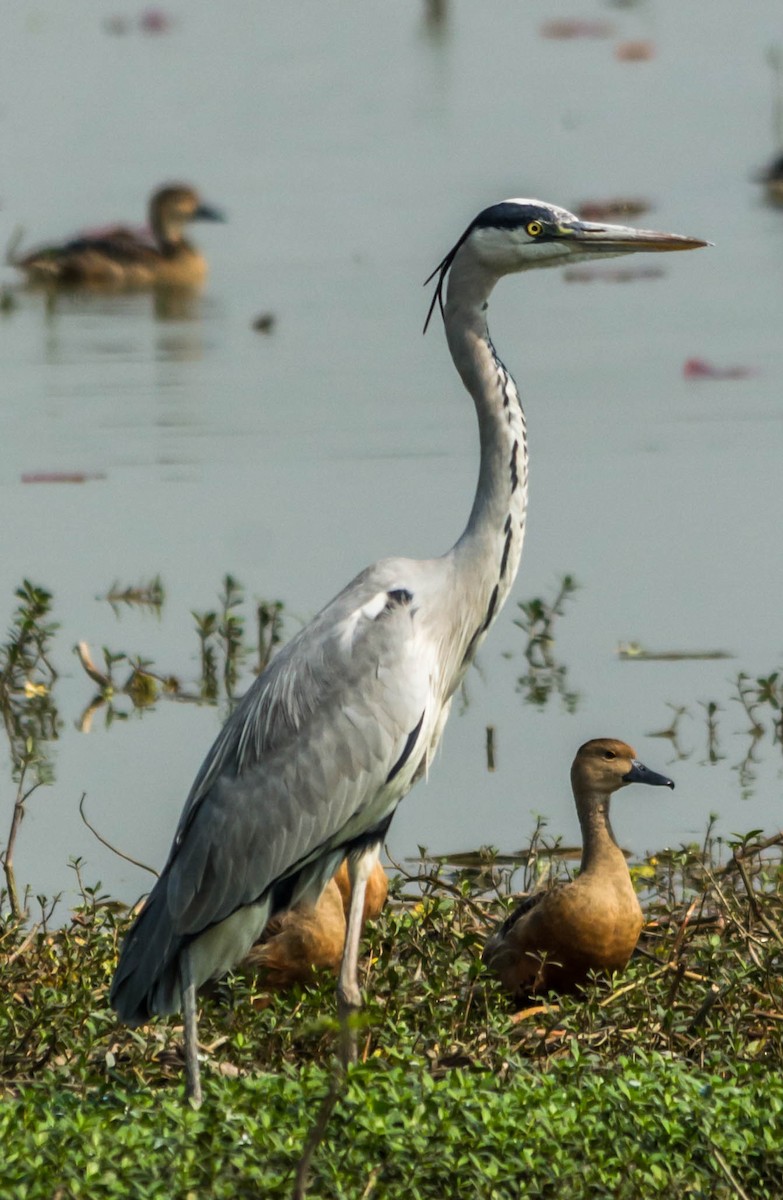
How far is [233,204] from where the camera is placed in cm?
1738

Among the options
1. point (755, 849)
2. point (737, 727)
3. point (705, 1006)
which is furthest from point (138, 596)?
point (705, 1006)

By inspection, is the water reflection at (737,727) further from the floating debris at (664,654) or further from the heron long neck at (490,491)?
the heron long neck at (490,491)

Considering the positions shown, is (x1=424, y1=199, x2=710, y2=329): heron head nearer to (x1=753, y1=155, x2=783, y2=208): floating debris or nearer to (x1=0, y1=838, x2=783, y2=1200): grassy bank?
(x1=0, y1=838, x2=783, y2=1200): grassy bank

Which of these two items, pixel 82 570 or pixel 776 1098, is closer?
pixel 776 1098

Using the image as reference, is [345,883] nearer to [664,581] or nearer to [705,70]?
[664,581]

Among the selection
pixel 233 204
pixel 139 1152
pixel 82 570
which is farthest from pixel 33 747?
pixel 233 204

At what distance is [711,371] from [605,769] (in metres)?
6.73

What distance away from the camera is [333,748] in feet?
18.4

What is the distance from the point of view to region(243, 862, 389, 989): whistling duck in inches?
236

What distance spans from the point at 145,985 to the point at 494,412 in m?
1.67

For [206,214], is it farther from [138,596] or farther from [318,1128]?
[318,1128]

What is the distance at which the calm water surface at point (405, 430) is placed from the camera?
7996 mm

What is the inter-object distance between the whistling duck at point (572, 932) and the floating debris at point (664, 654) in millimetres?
2616

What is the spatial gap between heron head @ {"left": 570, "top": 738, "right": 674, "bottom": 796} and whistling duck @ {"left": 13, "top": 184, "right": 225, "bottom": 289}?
9655 millimetres
